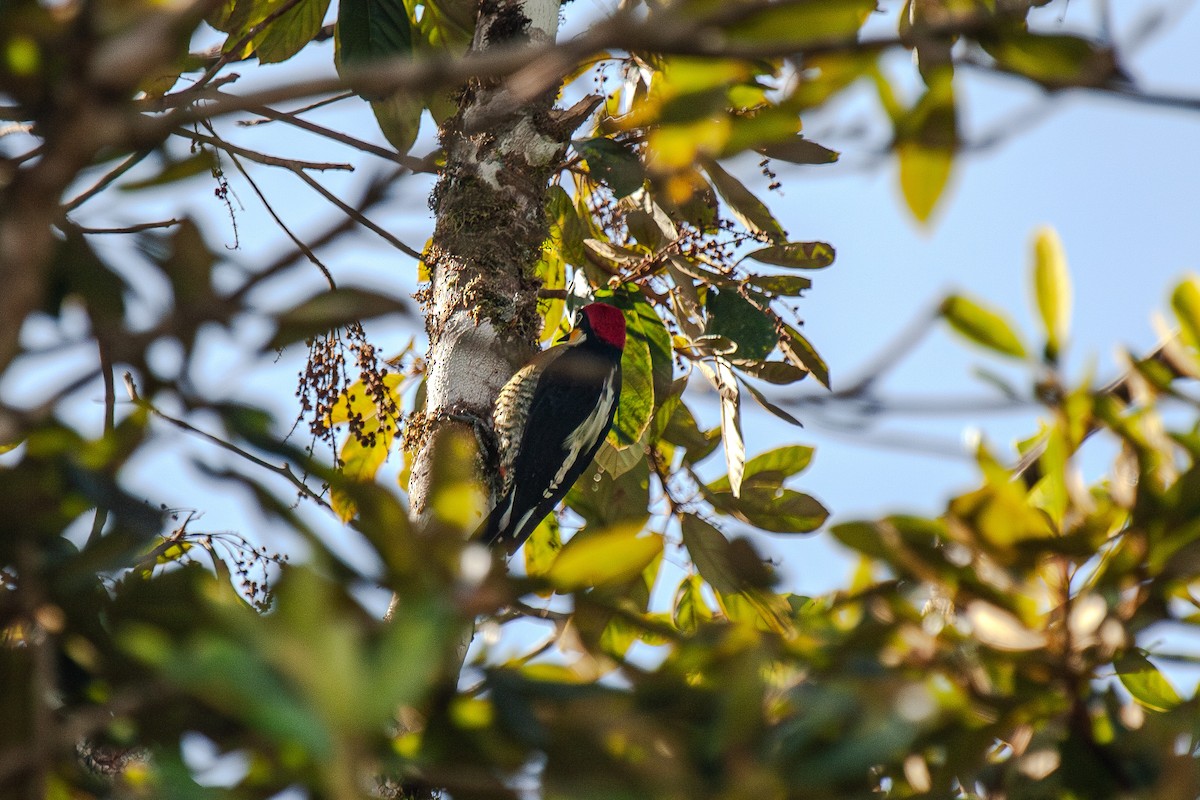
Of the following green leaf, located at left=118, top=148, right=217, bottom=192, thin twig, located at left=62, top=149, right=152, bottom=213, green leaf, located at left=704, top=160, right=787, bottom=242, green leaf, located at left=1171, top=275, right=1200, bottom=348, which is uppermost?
thin twig, located at left=62, top=149, right=152, bottom=213

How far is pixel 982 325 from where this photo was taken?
3.05ft

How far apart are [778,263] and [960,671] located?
72.8 inches

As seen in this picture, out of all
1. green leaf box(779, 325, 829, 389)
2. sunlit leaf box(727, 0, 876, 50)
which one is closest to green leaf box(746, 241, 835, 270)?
green leaf box(779, 325, 829, 389)

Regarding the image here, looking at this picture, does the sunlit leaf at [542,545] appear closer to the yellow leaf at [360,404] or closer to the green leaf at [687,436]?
the green leaf at [687,436]

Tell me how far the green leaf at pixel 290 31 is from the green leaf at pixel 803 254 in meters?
1.29

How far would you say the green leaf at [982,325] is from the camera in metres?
0.93

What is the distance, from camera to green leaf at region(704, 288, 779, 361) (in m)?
2.51

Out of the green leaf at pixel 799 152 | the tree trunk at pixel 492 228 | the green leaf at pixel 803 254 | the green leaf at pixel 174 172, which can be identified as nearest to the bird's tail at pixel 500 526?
the tree trunk at pixel 492 228

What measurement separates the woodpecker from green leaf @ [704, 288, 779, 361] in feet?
1.21

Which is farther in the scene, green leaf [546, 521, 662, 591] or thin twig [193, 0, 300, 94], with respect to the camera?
thin twig [193, 0, 300, 94]

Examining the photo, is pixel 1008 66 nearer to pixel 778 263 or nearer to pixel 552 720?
pixel 552 720

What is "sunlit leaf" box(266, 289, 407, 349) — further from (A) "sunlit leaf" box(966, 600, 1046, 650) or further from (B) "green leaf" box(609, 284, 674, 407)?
(B) "green leaf" box(609, 284, 674, 407)

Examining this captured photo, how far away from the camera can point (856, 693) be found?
834 mm

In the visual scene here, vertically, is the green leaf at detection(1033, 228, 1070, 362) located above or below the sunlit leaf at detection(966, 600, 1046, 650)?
above
